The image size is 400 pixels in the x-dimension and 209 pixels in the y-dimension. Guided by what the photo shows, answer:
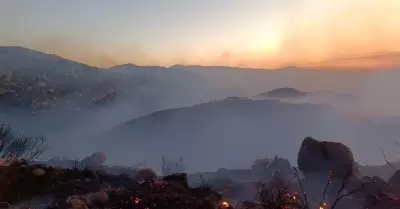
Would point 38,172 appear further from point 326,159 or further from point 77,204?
point 326,159

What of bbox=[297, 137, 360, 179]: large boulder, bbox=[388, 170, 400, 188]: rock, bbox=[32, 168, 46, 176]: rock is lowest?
bbox=[388, 170, 400, 188]: rock

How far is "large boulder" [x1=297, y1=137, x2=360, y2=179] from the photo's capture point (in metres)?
36.8

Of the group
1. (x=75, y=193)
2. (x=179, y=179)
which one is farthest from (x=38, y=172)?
(x=179, y=179)

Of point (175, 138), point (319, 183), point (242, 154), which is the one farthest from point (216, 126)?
point (319, 183)

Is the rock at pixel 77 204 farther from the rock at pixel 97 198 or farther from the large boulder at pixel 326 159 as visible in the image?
the large boulder at pixel 326 159

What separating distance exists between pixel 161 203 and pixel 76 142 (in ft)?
589

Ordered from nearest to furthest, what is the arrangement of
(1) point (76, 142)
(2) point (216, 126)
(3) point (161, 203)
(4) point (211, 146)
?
(3) point (161, 203) < (4) point (211, 146) < (1) point (76, 142) < (2) point (216, 126)

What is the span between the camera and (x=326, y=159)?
37.3 meters

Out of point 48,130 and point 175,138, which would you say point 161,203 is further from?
point 48,130

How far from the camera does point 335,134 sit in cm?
18375

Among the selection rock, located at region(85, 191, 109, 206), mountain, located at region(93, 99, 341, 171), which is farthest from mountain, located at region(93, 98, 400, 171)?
rock, located at region(85, 191, 109, 206)

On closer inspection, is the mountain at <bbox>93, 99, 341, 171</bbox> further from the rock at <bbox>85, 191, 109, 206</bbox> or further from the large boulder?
the rock at <bbox>85, 191, 109, 206</bbox>

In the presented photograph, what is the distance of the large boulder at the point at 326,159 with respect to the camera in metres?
36.8

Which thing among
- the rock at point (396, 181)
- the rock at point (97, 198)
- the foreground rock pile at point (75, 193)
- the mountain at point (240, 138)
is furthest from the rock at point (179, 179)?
the mountain at point (240, 138)
